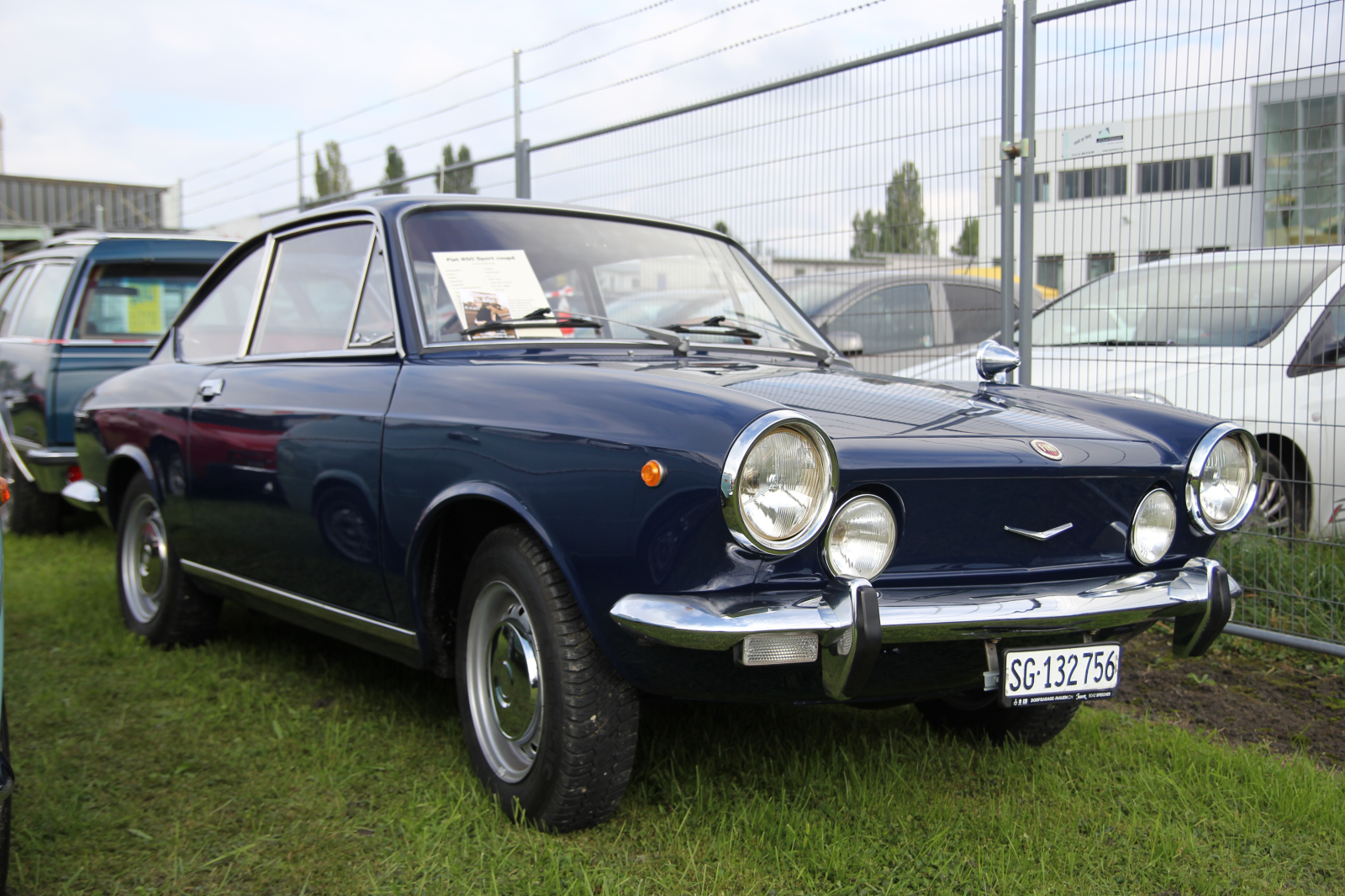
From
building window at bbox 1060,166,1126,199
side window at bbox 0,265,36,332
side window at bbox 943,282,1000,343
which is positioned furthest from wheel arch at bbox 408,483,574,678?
side window at bbox 0,265,36,332

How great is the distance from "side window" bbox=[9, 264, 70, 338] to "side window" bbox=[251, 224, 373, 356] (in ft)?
→ 10.6

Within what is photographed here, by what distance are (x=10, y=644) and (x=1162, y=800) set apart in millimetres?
4138

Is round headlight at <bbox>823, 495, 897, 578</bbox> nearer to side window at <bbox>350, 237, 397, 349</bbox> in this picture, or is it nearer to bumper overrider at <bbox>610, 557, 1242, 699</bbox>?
bumper overrider at <bbox>610, 557, 1242, 699</bbox>

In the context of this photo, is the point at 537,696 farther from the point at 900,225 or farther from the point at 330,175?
the point at 330,175

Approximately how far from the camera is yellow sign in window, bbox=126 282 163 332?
21.3 ft

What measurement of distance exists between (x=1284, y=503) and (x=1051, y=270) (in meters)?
1.31

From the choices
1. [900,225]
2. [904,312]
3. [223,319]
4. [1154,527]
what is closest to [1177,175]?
[900,225]

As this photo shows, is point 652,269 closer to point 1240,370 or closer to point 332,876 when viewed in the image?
point 332,876

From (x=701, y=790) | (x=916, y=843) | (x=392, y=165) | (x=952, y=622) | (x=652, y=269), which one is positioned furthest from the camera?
(x=392, y=165)

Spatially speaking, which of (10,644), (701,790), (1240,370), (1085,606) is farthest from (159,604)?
(1240,370)

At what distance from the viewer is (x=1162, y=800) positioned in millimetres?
2840

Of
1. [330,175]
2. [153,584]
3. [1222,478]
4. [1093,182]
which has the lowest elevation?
[153,584]

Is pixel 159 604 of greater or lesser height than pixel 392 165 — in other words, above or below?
below

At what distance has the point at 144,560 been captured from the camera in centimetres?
440
